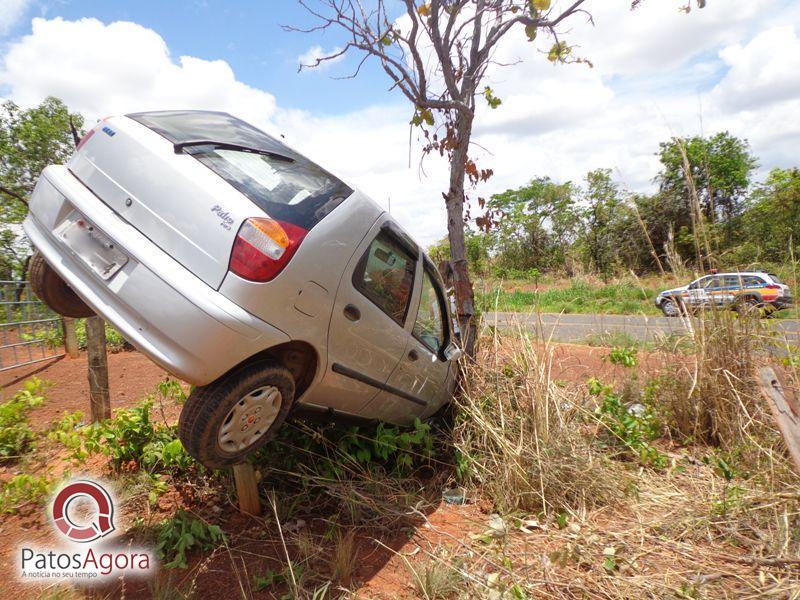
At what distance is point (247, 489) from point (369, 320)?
1240 mm

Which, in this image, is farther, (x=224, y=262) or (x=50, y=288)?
A: (x=50, y=288)

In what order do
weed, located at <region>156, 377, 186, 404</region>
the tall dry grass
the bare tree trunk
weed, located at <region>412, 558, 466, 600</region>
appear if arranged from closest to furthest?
weed, located at <region>412, 558, 466, 600</region> → the tall dry grass → weed, located at <region>156, 377, 186, 404</region> → the bare tree trunk

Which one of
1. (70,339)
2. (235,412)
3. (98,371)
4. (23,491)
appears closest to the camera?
(235,412)

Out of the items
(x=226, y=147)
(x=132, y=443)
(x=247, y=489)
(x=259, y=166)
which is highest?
(x=226, y=147)

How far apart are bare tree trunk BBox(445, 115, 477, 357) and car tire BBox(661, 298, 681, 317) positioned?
159cm

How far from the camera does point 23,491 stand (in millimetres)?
2916

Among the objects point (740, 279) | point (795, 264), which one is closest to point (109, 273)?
point (740, 279)

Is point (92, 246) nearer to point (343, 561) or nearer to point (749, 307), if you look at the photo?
point (343, 561)

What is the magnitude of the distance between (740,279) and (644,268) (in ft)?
3.43

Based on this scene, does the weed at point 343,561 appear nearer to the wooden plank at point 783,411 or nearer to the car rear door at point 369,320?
the car rear door at point 369,320

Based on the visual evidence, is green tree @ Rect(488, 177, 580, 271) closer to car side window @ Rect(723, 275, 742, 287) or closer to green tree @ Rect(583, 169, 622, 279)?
green tree @ Rect(583, 169, 622, 279)

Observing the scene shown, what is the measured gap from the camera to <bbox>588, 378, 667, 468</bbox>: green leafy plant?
11.5 feet

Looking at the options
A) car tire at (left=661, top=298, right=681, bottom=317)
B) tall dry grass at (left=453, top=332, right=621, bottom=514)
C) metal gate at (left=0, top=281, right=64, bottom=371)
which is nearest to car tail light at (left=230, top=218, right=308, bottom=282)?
tall dry grass at (left=453, top=332, right=621, bottom=514)

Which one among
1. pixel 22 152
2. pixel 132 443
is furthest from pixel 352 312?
pixel 22 152
